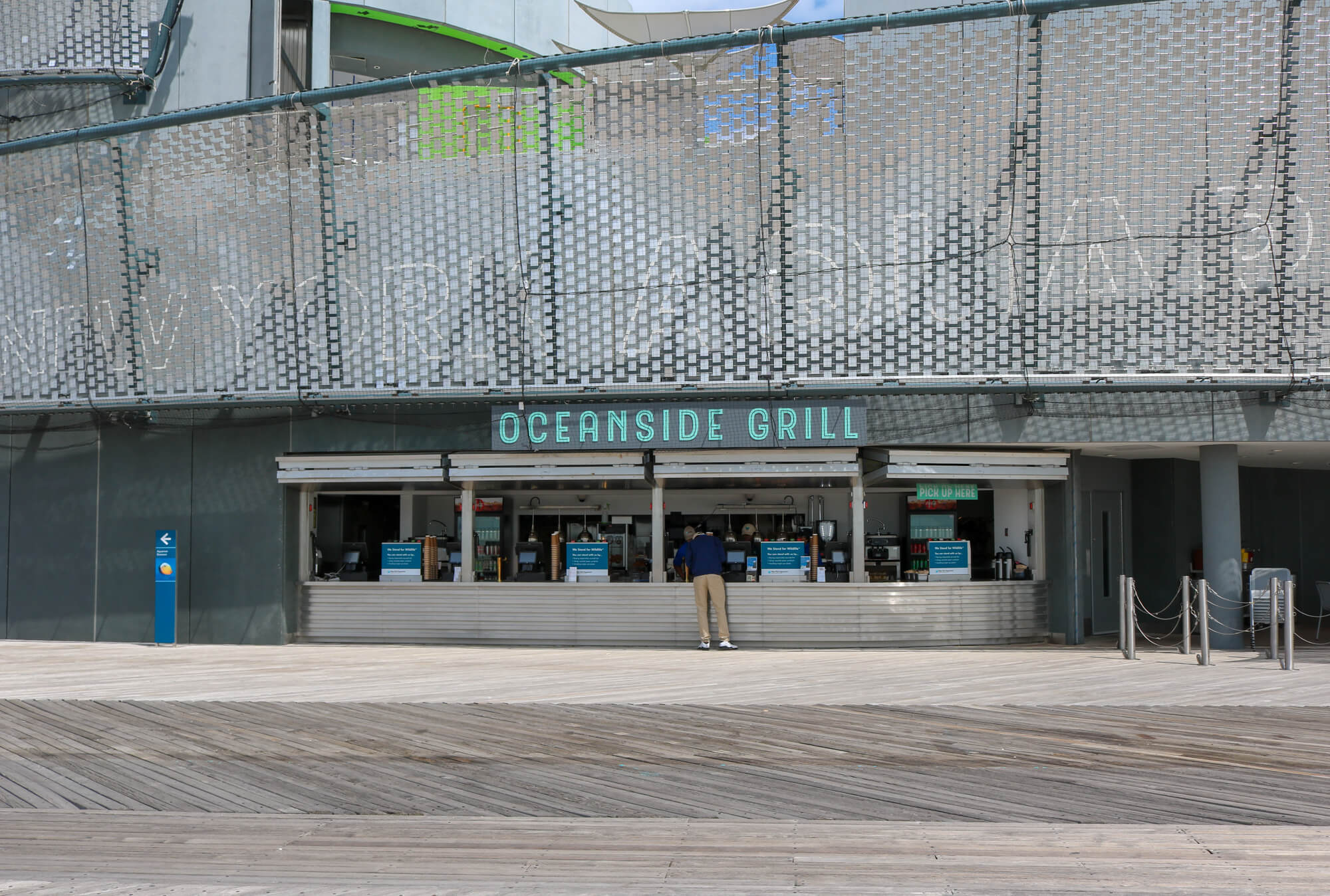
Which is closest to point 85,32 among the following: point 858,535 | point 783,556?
point 783,556

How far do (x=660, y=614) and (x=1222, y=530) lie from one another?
7.47 m

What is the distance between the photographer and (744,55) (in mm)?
14719

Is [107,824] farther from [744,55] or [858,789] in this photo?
[744,55]

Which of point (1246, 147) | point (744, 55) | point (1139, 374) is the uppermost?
point (744, 55)

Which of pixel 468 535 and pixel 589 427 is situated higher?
pixel 589 427

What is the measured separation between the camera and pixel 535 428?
1539cm

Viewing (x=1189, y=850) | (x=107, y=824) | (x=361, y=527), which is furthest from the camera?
(x=361, y=527)

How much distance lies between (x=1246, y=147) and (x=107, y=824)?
46.2ft

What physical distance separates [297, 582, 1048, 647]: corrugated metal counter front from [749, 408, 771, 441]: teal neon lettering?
197 cm

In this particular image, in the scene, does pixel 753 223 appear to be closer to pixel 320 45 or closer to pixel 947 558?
pixel 947 558

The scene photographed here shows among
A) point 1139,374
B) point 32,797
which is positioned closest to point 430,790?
point 32,797

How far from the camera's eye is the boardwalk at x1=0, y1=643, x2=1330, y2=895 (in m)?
5.33

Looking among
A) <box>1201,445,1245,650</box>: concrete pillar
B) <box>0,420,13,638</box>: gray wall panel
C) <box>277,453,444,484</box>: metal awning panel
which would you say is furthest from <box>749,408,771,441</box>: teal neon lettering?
<box>0,420,13,638</box>: gray wall panel

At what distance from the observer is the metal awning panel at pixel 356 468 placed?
630 inches
